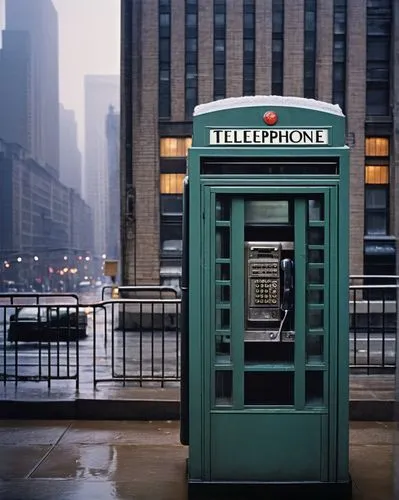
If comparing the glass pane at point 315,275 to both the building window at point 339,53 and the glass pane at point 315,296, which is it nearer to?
the glass pane at point 315,296

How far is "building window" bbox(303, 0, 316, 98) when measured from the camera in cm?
2702

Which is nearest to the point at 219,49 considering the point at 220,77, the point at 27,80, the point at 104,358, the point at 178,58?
the point at 220,77

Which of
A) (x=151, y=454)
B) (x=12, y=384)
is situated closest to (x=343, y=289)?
(x=151, y=454)

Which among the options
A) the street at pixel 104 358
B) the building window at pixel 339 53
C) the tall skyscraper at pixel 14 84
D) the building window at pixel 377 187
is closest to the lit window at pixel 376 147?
the building window at pixel 377 187

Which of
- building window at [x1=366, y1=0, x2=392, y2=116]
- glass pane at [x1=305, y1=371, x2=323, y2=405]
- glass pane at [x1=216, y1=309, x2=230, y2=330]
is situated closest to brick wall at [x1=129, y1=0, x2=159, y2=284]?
building window at [x1=366, y1=0, x2=392, y2=116]

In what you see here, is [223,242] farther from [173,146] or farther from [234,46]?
[234,46]

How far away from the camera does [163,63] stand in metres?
26.7

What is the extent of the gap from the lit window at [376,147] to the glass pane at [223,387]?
971 inches

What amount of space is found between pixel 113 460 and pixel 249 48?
79.4 ft

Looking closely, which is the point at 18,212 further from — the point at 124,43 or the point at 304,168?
the point at 304,168

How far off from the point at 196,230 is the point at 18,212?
9569cm

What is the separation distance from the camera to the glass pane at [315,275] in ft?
14.9

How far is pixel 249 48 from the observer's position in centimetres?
2712

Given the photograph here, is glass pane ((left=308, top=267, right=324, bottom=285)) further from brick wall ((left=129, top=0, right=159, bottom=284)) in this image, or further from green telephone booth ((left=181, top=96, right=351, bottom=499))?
brick wall ((left=129, top=0, right=159, bottom=284))
